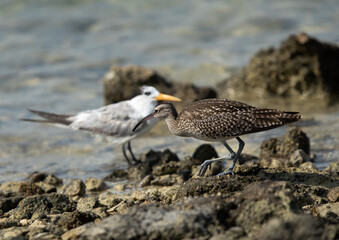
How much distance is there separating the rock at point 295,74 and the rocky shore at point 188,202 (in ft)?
14.4

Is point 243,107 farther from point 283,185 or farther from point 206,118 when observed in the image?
point 283,185

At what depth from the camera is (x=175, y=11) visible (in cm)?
1817

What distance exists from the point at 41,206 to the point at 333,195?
3.19 metres

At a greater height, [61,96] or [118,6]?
[118,6]

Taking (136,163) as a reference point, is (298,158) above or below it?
above

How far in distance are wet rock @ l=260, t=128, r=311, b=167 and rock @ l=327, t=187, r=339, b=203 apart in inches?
73.4

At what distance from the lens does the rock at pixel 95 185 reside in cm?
771

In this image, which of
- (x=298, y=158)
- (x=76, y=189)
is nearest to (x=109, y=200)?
(x=76, y=189)

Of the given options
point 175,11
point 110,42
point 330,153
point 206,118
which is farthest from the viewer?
point 175,11

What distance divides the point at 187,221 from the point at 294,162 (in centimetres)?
370

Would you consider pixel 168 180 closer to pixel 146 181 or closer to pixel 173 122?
pixel 146 181

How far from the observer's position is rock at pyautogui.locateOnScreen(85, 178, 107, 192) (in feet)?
25.3

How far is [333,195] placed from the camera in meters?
5.95

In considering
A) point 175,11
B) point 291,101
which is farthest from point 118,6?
point 291,101
